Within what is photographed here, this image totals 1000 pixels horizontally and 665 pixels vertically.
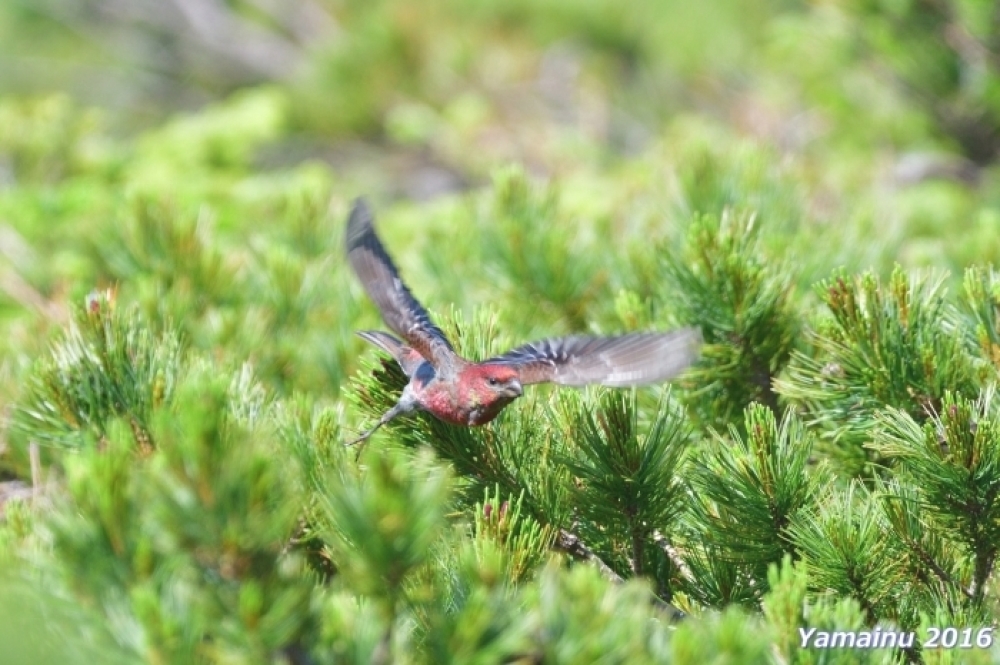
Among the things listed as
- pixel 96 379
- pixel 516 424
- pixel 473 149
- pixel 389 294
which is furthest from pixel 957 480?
pixel 473 149

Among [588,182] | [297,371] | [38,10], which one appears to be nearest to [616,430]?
[297,371]

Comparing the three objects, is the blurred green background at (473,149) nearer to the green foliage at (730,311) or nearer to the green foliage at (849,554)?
the green foliage at (730,311)

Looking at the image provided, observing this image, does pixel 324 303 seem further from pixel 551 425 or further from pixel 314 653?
pixel 314 653

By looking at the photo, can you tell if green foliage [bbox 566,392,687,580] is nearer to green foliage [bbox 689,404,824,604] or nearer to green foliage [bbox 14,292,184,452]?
green foliage [bbox 689,404,824,604]

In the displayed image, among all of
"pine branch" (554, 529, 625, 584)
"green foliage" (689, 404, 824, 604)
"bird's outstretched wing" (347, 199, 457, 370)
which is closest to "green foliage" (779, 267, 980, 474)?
"green foliage" (689, 404, 824, 604)

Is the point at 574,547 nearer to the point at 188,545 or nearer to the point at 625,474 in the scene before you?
the point at 625,474

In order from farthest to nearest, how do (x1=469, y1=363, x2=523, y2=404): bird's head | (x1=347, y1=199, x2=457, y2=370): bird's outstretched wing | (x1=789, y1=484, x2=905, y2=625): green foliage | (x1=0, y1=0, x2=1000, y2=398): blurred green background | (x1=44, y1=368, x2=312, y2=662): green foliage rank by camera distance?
(x1=0, y1=0, x2=1000, y2=398): blurred green background, (x1=347, y1=199, x2=457, y2=370): bird's outstretched wing, (x1=469, y1=363, x2=523, y2=404): bird's head, (x1=789, y1=484, x2=905, y2=625): green foliage, (x1=44, y1=368, x2=312, y2=662): green foliage
